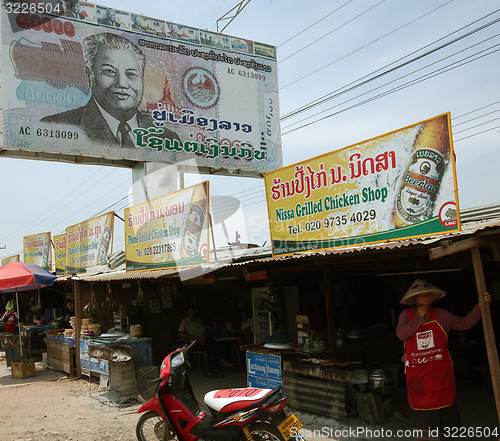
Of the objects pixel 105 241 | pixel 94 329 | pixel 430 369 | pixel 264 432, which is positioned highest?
pixel 105 241

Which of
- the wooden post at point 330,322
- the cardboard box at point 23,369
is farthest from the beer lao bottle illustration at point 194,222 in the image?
the cardboard box at point 23,369

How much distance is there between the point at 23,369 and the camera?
12.5 metres

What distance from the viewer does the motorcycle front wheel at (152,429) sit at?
6.20 m

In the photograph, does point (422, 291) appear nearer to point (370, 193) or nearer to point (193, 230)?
point (370, 193)

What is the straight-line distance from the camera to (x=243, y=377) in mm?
10422

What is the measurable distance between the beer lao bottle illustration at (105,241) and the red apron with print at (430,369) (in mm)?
11153

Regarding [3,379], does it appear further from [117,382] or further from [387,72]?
[387,72]

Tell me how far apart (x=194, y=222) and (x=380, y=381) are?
482 cm

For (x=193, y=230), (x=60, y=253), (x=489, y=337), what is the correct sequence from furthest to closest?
(x=60, y=253) < (x=193, y=230) < (x=489, y=337)

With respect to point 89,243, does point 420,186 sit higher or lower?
lower

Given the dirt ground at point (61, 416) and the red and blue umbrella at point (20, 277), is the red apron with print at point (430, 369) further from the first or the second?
the red and blue umbrella at point (20, 277)

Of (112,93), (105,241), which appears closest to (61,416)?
(105,241)

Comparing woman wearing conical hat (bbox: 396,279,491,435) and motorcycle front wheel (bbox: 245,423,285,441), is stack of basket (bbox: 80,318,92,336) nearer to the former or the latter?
motorcycle front wheel (bbox: 245,423,285,441)

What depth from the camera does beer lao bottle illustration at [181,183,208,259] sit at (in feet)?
31.3
